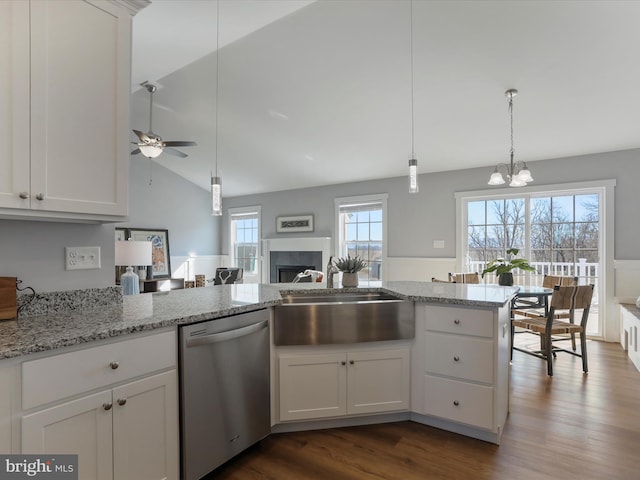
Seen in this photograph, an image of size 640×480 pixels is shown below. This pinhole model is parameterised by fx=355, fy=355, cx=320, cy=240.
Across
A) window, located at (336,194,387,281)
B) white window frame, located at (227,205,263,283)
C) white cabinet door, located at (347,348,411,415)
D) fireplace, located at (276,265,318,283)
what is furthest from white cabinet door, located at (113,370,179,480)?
white window frame, located at (227,205,263,283)

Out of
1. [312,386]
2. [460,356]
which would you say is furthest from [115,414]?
[460,356]

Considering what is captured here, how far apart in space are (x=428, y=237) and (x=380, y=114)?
7.33 feet

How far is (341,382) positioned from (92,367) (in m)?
1.43

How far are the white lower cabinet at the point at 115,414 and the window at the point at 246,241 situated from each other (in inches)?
247

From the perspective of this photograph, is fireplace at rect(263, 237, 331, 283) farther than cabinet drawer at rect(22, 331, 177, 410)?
Yes

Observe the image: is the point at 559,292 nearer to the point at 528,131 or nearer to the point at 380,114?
the point at 528,131

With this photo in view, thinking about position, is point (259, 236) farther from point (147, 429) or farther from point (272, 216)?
point (147, 429)

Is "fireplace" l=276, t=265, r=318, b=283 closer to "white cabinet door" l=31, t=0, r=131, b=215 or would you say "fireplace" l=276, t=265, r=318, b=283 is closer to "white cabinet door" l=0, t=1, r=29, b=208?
"white cabinet door" l=31, t=0, r=131, b=215

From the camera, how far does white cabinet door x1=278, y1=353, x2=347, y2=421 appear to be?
7.23 ft

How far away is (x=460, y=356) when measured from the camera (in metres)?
2.18

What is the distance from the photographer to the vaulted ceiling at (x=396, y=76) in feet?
9.54

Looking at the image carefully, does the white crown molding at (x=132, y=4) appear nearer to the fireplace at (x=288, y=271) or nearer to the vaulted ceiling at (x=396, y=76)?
the vaulted ceiling at (x=396, y=76)

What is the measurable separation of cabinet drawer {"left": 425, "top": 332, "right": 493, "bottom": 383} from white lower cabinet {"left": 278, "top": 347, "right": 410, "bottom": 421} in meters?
0.17

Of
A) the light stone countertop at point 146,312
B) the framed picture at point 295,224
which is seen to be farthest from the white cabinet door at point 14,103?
the framed picture at point 295,224
